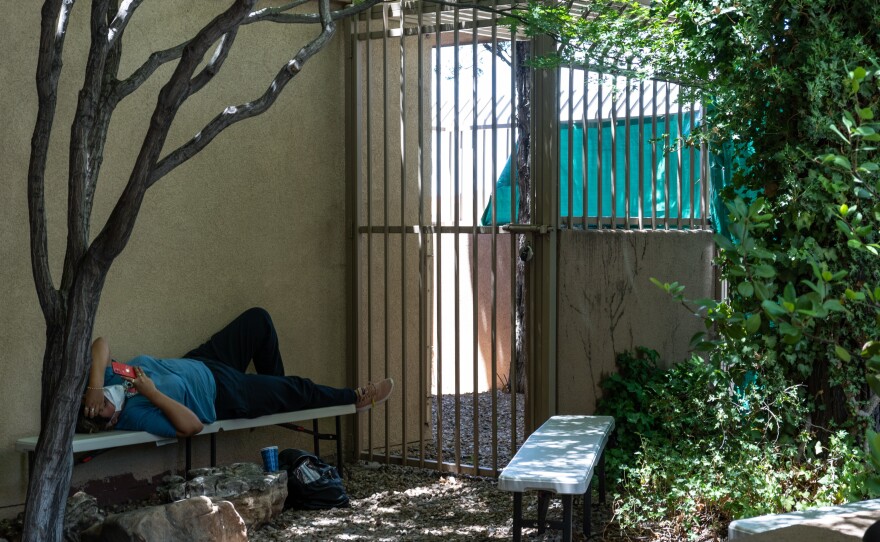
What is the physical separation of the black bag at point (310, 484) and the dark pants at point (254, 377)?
40cm

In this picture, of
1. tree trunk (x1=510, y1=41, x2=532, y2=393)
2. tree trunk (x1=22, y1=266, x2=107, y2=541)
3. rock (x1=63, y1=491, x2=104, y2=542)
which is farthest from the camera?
tree trunk (x1=510, y1=41, x2=532, y2=393)

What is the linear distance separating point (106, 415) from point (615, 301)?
12.2 ft

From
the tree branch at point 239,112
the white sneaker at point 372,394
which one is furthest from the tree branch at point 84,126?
the white sneaker at point 372,394

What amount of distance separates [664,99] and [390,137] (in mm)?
2275

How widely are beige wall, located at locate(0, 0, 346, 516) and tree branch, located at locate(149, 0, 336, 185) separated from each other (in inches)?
62.1

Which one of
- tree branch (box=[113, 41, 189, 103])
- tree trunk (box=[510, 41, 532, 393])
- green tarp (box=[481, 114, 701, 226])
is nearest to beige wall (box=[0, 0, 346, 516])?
tree branch (box=[113, 41, 189, 103])

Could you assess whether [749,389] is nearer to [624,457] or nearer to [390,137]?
[624,457]

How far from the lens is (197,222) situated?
7125 millimetres

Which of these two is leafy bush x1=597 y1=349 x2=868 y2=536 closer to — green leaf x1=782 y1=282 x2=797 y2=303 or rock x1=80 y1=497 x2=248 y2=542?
rock x1=80 y1=497 x2=248 y2=542

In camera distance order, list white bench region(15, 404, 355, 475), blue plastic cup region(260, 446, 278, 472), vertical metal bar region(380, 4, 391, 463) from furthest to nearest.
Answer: vertical metal bar region(380, 4, 391, 463) < blue plastic cup region(260, 446, 278, 472) < white bench region(15, 404, 355, 475)

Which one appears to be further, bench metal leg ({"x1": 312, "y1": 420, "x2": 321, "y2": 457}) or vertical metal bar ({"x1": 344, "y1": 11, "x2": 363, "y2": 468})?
vertical metal bar ({"x1": 344, "y1": 11, "x2": 363, "y2": 468})

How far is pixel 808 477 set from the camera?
468cm

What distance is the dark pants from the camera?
663 centimetres

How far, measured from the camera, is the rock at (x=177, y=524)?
5.13 metres
